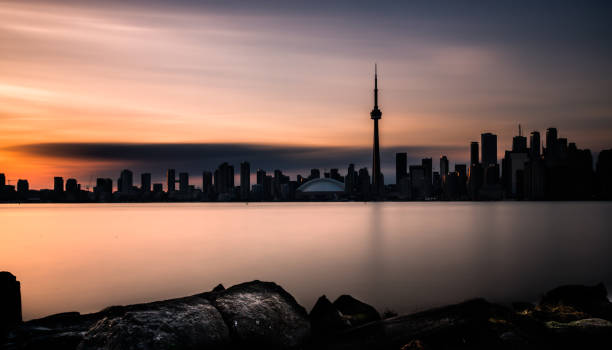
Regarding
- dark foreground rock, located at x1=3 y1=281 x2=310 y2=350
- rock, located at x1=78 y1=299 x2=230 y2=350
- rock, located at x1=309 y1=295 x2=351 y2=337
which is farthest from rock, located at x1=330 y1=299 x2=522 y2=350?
rock, located at x1=78 y1=299 x2=230 y2=350

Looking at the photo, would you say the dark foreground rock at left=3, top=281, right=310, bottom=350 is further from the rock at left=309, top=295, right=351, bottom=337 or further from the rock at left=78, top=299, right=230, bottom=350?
the rock at left=309, top=295, right=351, bottom=337

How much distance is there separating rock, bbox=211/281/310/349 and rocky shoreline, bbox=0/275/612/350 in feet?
0.05

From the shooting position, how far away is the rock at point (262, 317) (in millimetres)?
8055

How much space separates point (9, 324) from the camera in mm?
10664

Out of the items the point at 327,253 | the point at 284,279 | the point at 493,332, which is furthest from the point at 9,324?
the point at 327,253

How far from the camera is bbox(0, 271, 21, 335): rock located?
1069 cm

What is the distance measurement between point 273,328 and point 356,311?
3736 mm

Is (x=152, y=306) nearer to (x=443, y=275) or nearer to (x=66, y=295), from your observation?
(x=66, y=295)

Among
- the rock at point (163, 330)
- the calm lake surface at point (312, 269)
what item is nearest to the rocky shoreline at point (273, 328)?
the rock at point (163, 330)

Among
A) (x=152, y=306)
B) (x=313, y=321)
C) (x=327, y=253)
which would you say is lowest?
(x=327, y=253)

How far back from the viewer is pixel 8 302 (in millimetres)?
10852

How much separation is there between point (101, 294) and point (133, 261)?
12.6 meters

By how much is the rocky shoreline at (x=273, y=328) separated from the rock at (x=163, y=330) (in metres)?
0.01

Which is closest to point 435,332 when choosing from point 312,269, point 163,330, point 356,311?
point 356,311
